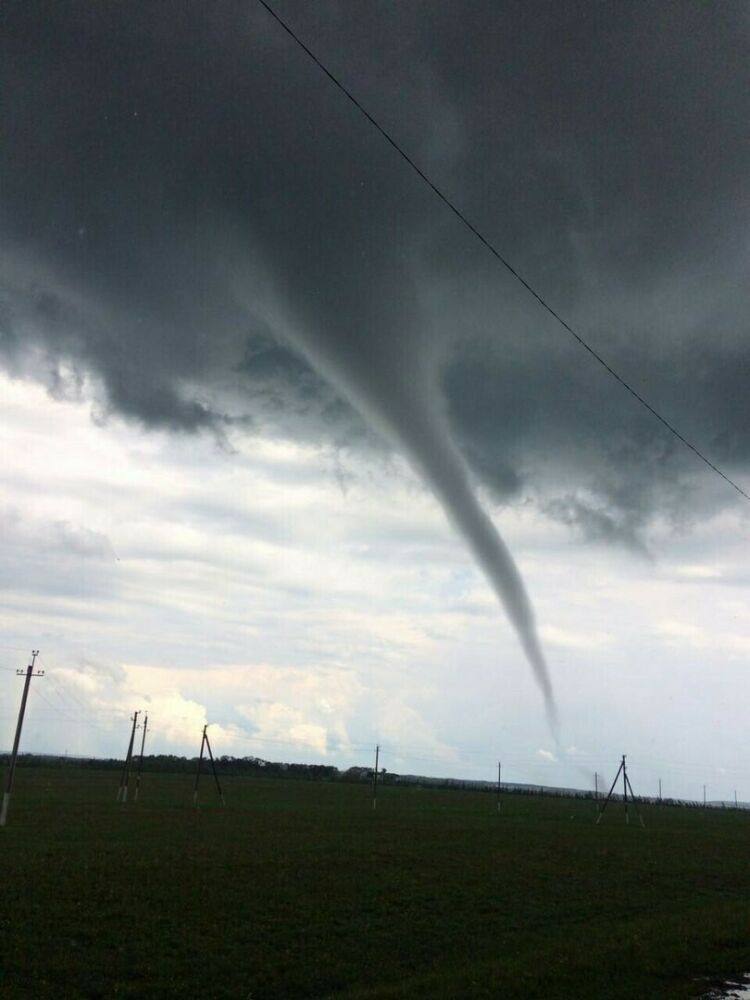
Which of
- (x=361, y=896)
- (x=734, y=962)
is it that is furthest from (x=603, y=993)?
(x=361, y=896)

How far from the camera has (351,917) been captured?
22406mm

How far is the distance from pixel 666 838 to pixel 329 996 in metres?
45.7

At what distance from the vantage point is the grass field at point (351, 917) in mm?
16203

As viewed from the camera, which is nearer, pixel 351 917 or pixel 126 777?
pixel 351 917

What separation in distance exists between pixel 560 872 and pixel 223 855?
42.7 ft

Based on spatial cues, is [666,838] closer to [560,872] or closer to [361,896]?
[560,872]

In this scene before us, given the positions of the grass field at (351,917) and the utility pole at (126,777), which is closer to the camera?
the grass field at (351,917)

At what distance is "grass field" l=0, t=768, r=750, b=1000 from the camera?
16203mm

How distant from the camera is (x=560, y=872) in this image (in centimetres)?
3250

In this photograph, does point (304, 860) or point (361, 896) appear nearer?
point (361, 896)

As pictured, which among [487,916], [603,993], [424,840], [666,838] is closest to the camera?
[603,993]

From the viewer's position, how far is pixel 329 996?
51.3 feet

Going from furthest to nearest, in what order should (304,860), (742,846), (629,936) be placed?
(742,846), (304,860), (629,936)

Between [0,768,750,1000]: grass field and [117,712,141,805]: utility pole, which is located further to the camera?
[117,712,141,805]: utility pole
